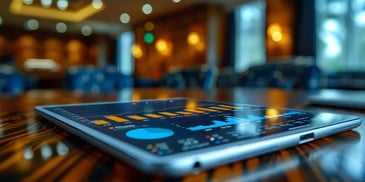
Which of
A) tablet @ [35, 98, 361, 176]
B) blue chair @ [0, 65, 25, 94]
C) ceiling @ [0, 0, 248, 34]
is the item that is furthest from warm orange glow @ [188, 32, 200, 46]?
tablet @ [35, 98, 361, 176]

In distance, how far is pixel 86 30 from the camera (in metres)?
7.99

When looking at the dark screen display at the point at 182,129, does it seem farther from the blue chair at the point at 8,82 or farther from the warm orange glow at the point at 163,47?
the warm orange glow at the point at 163,47

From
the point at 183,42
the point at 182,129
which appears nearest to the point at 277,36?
the point at 183,42

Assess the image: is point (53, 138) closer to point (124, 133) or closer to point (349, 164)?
point (124, 133)

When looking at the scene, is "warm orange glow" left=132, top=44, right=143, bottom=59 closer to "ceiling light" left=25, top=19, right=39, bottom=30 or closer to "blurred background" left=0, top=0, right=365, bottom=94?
"blurred background" left=0, top=0, right=365, bottom=94

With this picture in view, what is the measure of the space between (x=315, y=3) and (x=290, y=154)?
4.50m

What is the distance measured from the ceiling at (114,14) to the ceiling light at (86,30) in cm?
13

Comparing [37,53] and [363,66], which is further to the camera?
[37,53]

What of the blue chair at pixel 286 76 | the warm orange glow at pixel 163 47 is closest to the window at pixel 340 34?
the blue chair at pixel 286 76

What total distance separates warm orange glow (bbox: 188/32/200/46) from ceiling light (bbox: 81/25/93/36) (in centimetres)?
322

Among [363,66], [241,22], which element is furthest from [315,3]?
[241,22]

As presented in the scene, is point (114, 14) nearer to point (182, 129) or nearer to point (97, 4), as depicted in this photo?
point (97, 4)

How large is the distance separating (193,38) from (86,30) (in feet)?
12.5

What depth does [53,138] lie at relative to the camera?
0.23m
